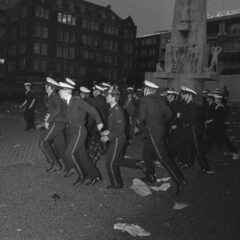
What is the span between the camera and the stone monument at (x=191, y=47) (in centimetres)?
2397

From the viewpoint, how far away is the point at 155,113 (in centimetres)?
866

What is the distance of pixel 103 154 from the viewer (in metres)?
12.9

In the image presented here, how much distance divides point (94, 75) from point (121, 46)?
14207 millimetres

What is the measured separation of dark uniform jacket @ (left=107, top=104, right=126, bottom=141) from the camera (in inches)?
332

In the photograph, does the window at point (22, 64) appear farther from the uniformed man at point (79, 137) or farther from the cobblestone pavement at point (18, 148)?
the uniformed man at point (79, 137)

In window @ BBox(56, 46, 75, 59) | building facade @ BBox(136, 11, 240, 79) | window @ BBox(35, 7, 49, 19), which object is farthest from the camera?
window @ BBox(56, 46, 75, 59)

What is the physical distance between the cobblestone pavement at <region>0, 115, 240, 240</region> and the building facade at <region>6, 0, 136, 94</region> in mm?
64884

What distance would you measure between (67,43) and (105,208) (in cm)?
7719

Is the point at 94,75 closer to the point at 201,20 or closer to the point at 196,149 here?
the point at 201,20

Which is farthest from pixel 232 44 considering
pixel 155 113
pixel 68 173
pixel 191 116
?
pixel 155 113

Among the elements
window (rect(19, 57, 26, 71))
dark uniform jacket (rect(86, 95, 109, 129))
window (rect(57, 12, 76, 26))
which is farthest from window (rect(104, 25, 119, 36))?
dark uniform jacket (rect(86, 95, 109, 129))

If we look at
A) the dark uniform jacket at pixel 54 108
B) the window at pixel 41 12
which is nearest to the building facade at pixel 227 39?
the window at pixel 41 12

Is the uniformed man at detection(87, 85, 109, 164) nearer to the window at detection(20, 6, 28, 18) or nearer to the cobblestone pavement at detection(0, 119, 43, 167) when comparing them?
the cobblestone pavement at detection(0, 119, 43, 167)

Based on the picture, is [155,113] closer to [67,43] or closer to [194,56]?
[194,56]
